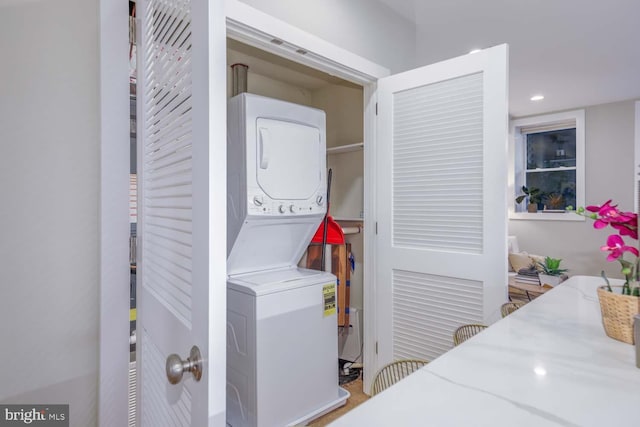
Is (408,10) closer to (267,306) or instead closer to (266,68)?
(266,68)

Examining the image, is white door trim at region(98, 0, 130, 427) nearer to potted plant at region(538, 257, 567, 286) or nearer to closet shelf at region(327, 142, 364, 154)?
closet shelf at region(327, 142, 364, 154)

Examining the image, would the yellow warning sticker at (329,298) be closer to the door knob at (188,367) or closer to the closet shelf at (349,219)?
the closet shelf at (349,219)

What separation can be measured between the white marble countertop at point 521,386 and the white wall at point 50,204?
118cm

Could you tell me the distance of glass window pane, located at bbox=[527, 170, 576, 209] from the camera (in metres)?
4.81

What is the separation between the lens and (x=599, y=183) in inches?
177

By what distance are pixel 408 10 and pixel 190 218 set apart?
2321mm

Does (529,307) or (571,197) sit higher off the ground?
(571,197)

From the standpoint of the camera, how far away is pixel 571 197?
15.8ft

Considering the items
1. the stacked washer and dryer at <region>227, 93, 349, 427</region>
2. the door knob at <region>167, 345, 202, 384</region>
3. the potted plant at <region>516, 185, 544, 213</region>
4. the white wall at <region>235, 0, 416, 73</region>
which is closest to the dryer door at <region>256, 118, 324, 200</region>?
the stacked washer and dryer at <region>227, 93, 349, 427</region>

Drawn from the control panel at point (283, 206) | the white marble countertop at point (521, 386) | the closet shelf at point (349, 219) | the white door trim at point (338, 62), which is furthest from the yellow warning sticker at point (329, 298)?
the white marble countertop at point (521, 386)

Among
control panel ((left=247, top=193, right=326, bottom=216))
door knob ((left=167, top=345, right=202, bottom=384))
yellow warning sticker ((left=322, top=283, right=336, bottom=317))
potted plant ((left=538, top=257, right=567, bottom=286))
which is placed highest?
control panel ((left=247, top=193, right=326, bottom=216))

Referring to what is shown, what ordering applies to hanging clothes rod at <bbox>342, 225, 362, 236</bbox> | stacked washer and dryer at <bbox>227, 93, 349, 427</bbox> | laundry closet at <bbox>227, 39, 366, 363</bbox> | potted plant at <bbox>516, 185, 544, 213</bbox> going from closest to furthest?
1. stacked washer and dryer at <bbox>227, 93, 349, 427</bbox>
2. hanging clothes rod at <bbox>342, 225, 362, 236</bbox>
3. laundry closet at <bbox>227, 39, 366, 363</bbox>
4. potted plant at <bbox>516, 185, 544, 213</bbox>

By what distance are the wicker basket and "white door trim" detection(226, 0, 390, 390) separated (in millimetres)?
1469

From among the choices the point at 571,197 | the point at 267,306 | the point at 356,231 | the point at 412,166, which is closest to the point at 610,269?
the point at 571,197
